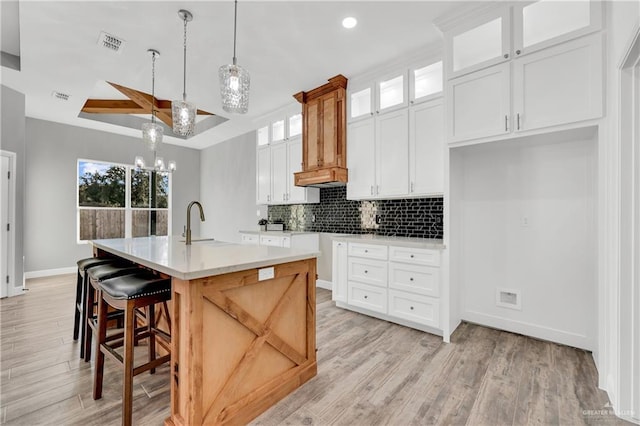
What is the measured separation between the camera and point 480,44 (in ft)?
8.75

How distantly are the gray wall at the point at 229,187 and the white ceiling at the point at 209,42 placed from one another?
6.50ft

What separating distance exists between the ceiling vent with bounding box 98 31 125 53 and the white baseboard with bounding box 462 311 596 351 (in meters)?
4.67

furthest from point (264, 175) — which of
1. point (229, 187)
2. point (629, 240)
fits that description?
point (629, 240)

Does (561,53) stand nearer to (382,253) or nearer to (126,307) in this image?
(382,253)

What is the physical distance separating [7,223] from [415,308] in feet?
18.3

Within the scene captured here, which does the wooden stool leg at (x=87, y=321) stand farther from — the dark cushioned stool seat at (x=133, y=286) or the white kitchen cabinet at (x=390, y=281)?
the white kitchen cabinet at (x=390, y=281)

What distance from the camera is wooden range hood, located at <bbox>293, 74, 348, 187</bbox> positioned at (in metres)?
3.88

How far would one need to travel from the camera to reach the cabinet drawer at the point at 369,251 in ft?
10.5

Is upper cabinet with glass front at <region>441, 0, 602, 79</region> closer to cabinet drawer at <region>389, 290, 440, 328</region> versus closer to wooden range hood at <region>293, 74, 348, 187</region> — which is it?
wooden range hood at <region>293, 74, 348, 187</region>

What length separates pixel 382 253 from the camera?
125 inches

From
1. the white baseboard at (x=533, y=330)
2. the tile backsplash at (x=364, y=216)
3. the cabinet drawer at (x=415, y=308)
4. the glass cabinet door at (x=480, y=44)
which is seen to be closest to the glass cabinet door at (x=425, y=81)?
the glass cabinet door at (x=480, y=44)

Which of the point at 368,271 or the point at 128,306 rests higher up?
the point at 128,306

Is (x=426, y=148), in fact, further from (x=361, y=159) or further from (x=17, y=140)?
(x=17, y=140)

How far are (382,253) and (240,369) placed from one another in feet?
6.46
